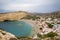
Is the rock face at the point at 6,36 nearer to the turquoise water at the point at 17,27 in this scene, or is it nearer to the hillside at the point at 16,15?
the turquoise water at the point at 17,27

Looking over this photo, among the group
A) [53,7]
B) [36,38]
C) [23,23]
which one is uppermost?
[53,7]

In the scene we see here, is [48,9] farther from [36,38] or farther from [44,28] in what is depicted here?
[36,38]

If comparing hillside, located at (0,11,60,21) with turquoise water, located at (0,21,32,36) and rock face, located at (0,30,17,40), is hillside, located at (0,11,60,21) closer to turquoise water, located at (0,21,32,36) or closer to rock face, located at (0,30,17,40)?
turquoise water, located at (0,21,32,36)

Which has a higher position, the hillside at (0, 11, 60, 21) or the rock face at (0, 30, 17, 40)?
the hillside at (0, 11, 60, 21)

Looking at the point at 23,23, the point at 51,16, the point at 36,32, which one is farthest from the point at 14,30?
the point at 51,16

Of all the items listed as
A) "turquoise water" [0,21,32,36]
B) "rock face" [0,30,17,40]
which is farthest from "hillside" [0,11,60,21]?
"rock face" [0,30,17,40]

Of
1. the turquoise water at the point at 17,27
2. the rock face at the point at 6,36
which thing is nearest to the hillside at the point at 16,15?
the turquoise water at the point at 17,27

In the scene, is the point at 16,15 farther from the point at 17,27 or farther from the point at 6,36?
the point at 6,36

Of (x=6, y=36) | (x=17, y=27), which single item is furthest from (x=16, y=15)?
(x=6, y=36)

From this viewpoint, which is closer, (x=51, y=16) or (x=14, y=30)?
(x=14, y=30)
